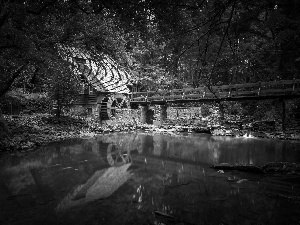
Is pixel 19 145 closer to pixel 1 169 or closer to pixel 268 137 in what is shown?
pixel 1 169

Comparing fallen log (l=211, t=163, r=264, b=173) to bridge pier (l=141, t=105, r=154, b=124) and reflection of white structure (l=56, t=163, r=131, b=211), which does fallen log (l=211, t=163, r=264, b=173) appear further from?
bridge pier (l=141, t=105, r=154, b=124)

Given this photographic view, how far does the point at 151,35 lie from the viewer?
5.32m

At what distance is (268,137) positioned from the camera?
15781mm

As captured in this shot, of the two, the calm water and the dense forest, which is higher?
the dense forest

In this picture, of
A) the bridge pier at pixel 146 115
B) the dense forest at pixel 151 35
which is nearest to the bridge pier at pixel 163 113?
the bridge pier at pixel 146 115

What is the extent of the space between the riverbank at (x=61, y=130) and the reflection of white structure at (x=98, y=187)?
21.4ft

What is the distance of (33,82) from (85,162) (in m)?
21.6

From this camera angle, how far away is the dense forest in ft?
13.5

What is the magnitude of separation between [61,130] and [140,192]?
44.2 ft

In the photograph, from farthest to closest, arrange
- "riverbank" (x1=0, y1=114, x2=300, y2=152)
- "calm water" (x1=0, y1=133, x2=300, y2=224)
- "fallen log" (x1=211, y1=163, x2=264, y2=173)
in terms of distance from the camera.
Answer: "riverbank" (x1=0, y1=114, x2=300, y2=152) < "fallen log" (x1=211, y1=163, x2=264, y2=173) < "calm water" (x1=0, y1=133, x2=300, y2=224)

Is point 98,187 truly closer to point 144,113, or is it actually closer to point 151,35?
point 151,35

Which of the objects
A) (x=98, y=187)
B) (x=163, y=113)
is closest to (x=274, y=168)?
(x=98, y=187)

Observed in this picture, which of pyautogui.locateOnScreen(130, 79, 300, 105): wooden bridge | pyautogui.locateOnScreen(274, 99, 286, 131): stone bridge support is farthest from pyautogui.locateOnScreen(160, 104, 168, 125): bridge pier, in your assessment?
pyautogui.locateOnScreen(274, 99, 286, 131): stone bridge support

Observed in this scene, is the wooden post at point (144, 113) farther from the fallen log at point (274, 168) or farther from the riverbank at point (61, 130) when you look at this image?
the fallen log at point (274, 168)
